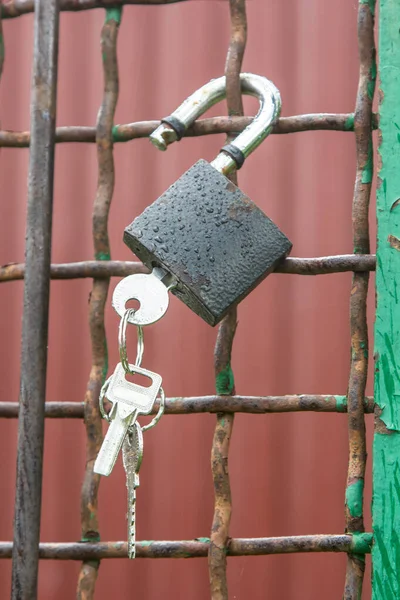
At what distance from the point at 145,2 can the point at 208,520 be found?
1.06m

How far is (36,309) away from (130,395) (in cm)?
21

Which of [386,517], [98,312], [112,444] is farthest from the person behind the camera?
A: [98,312]

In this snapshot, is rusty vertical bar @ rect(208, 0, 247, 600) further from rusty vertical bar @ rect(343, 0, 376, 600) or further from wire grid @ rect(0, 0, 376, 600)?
rusty vertical bar @ rect(343, 0, 376, 600)

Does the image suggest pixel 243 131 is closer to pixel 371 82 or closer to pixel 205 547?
pixel 371 82

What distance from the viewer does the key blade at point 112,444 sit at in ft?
1.77

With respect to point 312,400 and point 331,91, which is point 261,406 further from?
point 331,91

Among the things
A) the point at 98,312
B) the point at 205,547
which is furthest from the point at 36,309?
the point at 205,547

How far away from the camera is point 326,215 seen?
1.53m

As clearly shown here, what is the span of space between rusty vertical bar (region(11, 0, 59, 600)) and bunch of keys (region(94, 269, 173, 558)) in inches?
6.4

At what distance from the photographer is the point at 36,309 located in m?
0.72

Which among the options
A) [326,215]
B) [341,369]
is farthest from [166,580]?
[326,215]

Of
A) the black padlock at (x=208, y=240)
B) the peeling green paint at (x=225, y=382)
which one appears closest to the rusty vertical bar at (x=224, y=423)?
the peeling green paint at (x=225, y=382)

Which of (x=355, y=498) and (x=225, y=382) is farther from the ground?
(x=225, y=382)

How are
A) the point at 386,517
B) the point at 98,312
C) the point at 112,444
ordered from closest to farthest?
the point at 112,444
the point at 386,517
the point at 98,312
